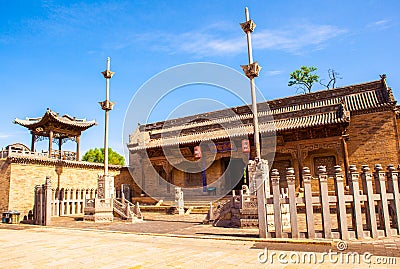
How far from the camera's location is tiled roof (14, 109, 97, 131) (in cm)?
2017

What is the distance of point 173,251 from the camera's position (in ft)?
19.3

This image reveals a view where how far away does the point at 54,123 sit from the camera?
816 inches

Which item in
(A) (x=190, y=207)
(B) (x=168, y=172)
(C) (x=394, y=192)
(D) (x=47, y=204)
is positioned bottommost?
(A) (x=190, y=207)

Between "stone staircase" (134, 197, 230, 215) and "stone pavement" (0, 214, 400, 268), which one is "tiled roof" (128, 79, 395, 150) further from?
"stone pavement" (0, 214, 400, 268)

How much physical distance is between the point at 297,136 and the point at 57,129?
16.5 metres

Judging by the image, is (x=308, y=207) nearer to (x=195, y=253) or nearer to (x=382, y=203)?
(x=382, y=203)

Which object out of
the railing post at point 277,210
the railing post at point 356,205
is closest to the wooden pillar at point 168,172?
the railing post at point 277,210

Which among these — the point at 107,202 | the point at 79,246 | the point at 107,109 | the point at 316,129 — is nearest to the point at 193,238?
the point at 79,246

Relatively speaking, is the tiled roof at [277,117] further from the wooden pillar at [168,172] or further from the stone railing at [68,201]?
the stone railing at [68,201]

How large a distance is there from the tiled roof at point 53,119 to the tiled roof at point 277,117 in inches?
179

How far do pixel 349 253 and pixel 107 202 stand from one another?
434 inches

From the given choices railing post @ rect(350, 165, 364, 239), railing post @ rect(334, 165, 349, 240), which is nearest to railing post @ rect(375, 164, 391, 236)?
railing post @ rect(350, 165, 364, 239)

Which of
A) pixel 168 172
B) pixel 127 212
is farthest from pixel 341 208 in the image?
pixel 168 172

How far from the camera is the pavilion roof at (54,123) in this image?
20.3 m
